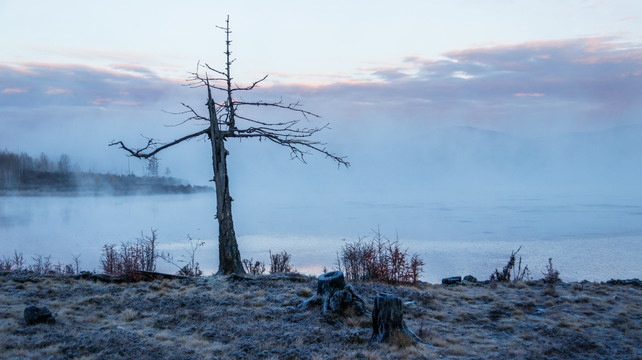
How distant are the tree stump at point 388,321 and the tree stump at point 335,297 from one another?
1175mm

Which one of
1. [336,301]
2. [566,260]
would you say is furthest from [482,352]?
[566,260]

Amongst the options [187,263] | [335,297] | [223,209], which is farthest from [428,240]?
[335,297]

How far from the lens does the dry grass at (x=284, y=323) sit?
24.1ft

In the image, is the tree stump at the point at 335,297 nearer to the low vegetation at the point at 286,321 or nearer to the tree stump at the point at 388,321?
the low vegetation at the point at 286,321

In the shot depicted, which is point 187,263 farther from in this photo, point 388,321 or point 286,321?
point 388,321

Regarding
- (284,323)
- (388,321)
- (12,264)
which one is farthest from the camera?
(12,264)

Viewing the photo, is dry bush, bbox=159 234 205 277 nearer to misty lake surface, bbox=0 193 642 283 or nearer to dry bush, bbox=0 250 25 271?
misty lake surface, bbox=0 193 642 283

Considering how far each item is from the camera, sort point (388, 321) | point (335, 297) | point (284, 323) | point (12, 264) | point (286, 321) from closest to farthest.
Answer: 1. point (388, 321)
2. point (284, 323)
3. point (286, 321)
4. point (335, 297)
5. point (12, 264)

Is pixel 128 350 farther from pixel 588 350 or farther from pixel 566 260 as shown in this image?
pixel 566 260

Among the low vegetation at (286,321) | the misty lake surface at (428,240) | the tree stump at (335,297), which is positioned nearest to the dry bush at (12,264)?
the misty lake surface at (428,240)

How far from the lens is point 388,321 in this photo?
780 cm

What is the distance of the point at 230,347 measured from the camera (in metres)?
7.55

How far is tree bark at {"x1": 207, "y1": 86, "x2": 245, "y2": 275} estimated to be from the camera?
14508 mm

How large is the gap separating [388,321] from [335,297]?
160 cm
